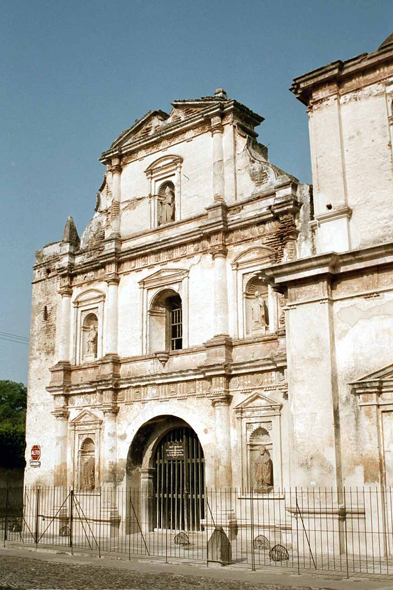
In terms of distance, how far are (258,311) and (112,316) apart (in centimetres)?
500

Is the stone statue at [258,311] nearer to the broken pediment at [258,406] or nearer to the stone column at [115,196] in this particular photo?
the broken pediment at [258,406]

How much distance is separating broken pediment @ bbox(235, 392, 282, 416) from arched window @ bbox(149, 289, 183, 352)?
3427 millimetres

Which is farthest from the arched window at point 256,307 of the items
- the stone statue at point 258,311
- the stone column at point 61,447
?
the stone column at point 61,447

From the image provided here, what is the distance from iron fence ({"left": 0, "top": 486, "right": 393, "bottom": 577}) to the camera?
1227 centimetres

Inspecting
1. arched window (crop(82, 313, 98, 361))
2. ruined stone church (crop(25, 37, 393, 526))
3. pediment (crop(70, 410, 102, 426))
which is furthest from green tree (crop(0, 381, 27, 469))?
arched window (crop(82, 313, 98, 361))

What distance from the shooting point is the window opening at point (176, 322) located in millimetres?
19828

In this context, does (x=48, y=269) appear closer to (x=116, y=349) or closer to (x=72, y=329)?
(x=72, y=329)

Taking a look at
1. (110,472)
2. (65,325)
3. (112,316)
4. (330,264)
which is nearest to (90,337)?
(65,325)

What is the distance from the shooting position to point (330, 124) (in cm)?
1502

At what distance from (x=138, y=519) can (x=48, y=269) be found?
29.1 feet

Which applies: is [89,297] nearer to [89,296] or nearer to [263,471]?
[89,296]

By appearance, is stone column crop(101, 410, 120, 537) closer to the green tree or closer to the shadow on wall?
the shadow on wall

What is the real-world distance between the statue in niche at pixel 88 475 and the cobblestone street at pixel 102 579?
6.71 meters

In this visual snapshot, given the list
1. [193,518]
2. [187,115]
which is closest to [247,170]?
[187,115]
